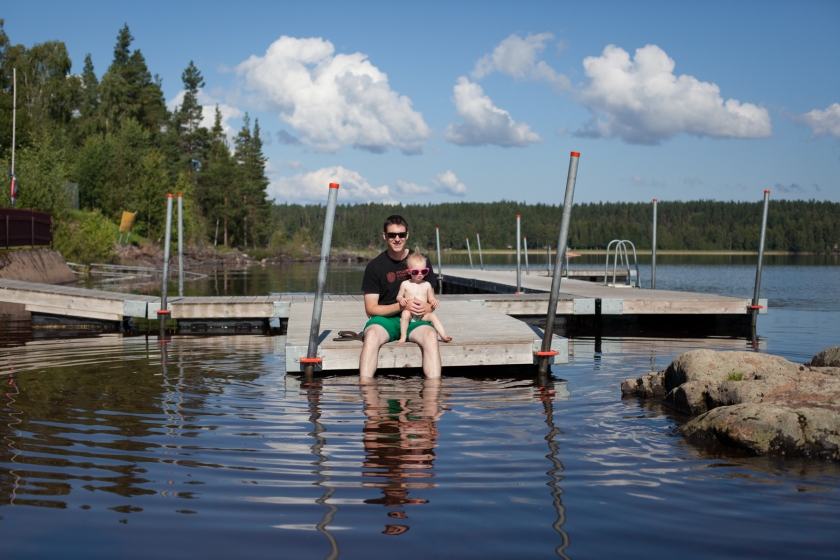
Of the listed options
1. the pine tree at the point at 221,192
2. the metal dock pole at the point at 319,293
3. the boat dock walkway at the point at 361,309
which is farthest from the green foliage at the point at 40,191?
the pine tree at the point at 221,192

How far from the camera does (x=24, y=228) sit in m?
29.7

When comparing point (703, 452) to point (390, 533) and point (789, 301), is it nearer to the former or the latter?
point (390, 533)

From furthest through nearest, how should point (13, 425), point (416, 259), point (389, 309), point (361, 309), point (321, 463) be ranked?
1. point (361, 309)
2. point (389, 309)
3. point (416, 259)
4. point (13, 425)
5. point (321, 463)

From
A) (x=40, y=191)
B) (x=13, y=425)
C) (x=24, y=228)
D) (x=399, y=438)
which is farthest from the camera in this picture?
(x=40, y=191)

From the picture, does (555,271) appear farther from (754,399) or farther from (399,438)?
(399,438)

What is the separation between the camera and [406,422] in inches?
266

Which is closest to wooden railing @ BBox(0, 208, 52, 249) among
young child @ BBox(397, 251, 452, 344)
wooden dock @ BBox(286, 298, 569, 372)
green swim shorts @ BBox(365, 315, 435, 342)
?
wooden dock @ BBox(286, 298, 569, 372)

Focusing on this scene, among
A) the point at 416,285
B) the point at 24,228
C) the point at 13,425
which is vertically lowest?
the point at 13,425

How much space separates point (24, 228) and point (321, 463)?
2855 cm

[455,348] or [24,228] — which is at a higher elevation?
[24,228]

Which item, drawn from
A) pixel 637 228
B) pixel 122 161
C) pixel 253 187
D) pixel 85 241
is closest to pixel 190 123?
pixel 253 187

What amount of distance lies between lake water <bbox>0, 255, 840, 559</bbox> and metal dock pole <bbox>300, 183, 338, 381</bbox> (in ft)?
1.12

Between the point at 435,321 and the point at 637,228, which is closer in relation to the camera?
the point at 435,321

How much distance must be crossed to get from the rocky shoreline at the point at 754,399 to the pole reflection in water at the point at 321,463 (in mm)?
2943
